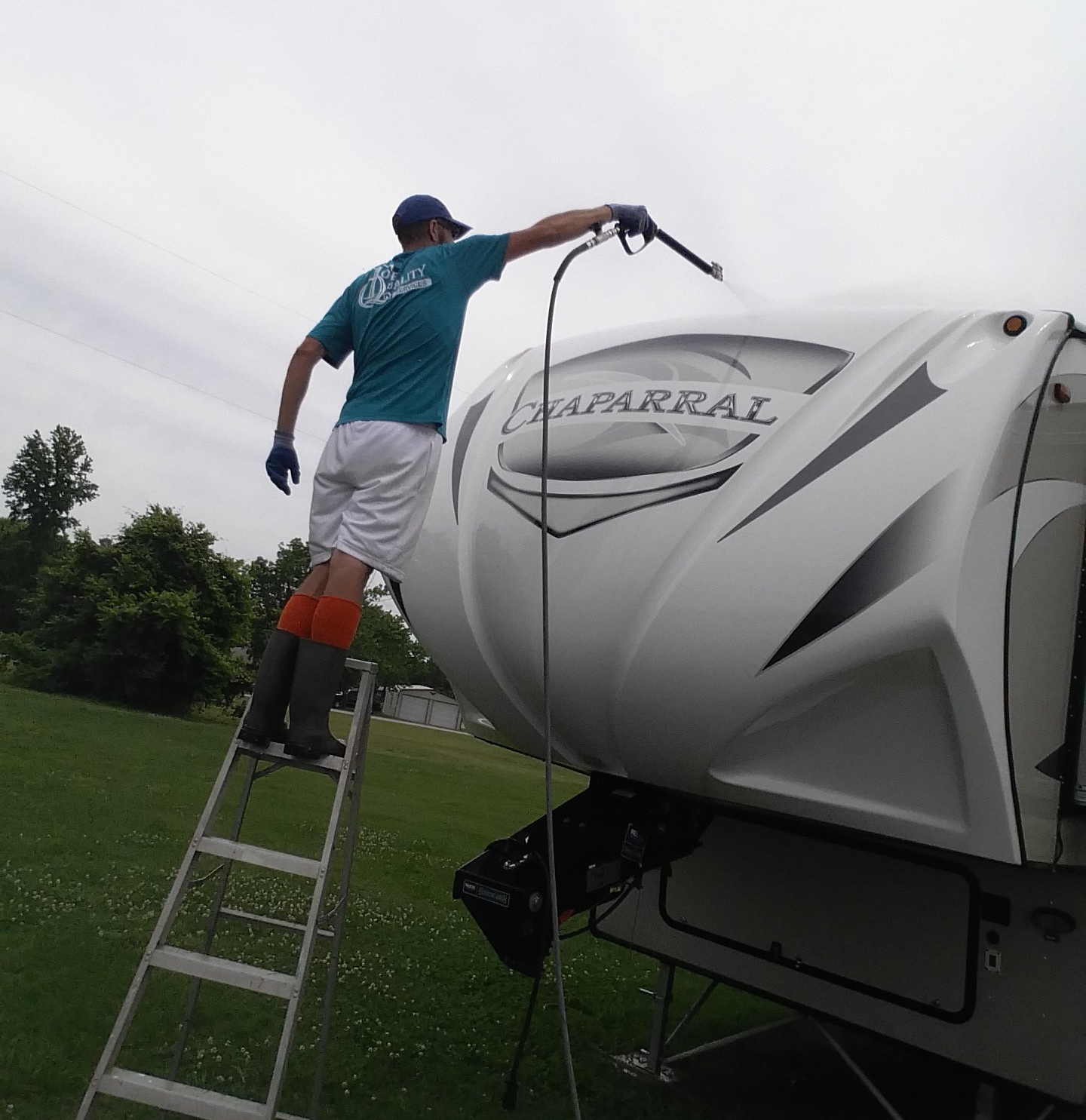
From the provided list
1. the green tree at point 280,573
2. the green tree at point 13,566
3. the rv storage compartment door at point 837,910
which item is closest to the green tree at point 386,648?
the green tree at point 280,573

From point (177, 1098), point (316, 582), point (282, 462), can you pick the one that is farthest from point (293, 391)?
point (177, 1098)

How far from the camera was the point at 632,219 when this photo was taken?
9.55 ft

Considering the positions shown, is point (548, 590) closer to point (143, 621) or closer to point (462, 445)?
point (462, 445)

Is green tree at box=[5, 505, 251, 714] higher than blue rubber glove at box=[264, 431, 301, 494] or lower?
lower

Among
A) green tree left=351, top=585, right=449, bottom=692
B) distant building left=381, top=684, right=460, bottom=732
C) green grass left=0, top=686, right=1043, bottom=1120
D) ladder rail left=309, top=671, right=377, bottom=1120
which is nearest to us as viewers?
ladder rail left=309, top=671, right=377, bottom=1120

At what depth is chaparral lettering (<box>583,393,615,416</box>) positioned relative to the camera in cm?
297

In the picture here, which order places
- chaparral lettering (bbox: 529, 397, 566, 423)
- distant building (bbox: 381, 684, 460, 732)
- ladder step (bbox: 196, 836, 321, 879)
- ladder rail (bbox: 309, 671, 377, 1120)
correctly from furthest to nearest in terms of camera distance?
distant building (bbox: 381, 684, 460, 732), chaparral lettering (bbox: 529, 397, 566, 423), ladder rail (bbox: 309, 671, 377, 1120), ladder step (bbox: 196, 836, 321, 879)

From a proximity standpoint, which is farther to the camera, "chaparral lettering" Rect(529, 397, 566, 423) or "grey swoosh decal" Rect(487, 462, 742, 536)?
"chaparral lettering" Rect(529, 397, 566, 423)

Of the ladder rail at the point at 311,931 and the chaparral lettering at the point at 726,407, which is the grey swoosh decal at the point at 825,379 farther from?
the ladder rail at the point at 311,931

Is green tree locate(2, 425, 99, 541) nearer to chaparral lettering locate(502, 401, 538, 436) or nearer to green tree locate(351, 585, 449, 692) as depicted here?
green tree locate(351, 585, 449, 692)

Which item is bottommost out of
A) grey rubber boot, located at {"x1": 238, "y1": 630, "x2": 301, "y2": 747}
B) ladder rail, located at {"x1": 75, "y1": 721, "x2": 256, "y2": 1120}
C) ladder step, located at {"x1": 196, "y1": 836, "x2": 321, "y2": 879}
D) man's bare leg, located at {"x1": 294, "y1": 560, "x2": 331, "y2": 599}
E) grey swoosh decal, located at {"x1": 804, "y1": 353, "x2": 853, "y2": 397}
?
ladder rail, located at {"x1": 75, "y1": 721, "x2": 256, "y2": 1120}

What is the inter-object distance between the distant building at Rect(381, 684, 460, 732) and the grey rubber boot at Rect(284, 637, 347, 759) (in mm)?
37443

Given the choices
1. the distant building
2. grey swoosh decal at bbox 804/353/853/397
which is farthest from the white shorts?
the distant building

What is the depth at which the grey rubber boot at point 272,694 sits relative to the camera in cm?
274
